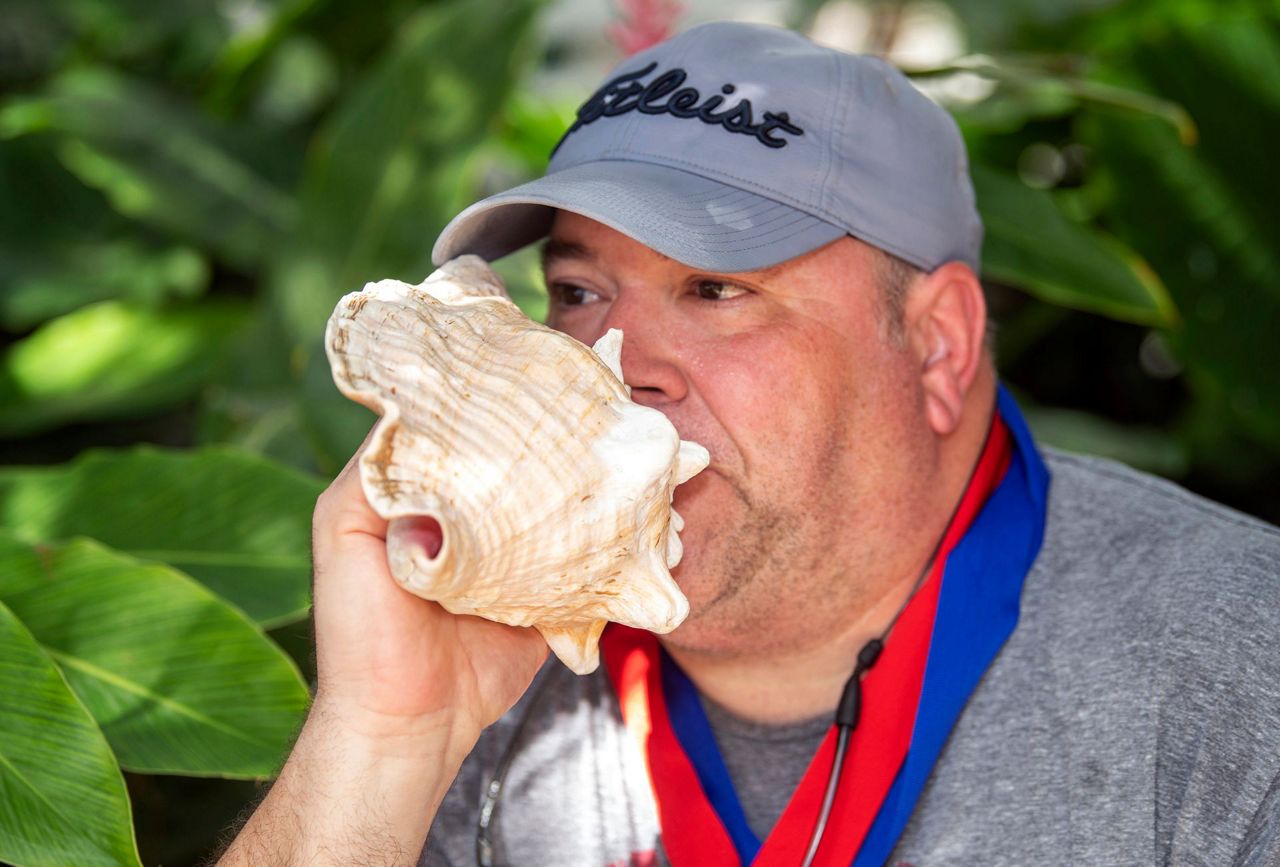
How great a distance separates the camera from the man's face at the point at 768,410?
125 cm

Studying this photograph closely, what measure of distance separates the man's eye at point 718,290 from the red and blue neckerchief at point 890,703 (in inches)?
13.8

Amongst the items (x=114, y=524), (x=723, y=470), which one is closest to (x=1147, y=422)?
(x=723, y=470)

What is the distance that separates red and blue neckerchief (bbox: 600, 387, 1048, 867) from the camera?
49.6 inches

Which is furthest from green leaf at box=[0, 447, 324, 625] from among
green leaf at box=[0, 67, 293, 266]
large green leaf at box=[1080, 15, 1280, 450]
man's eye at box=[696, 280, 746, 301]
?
large green leaf at box=[1080, 15, 1280, 450]

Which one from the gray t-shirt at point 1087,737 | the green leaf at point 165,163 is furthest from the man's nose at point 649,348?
the green leaf at point 165,163

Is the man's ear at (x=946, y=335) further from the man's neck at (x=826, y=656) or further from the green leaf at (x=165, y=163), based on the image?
the green leaf at (x=165, y=163)

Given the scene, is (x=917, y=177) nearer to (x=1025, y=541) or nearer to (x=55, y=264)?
(x=1025, y=541)

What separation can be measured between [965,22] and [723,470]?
2.05m

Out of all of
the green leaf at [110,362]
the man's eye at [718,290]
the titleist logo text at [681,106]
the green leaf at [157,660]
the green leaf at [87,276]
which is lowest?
the green leaf at [110,362]

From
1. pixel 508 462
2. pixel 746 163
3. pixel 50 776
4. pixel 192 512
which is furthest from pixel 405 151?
pixel 508 462

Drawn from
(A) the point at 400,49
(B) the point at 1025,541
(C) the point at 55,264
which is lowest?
(C) the point at 55,264

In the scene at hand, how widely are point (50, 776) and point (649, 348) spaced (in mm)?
674

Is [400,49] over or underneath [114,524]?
over

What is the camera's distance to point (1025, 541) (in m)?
1.36
